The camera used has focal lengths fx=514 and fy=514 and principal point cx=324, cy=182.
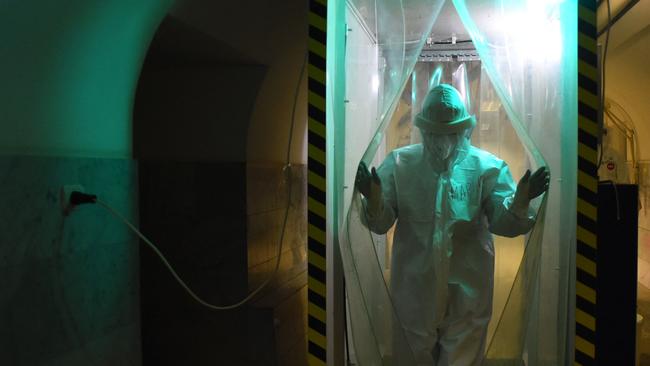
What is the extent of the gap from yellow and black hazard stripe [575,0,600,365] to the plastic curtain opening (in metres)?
0.04

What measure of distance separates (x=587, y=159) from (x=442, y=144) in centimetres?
59

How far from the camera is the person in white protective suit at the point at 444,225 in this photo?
2.20m

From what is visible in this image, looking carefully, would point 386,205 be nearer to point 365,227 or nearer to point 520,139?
point 365,227

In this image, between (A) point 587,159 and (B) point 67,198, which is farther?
(B) point 67,198

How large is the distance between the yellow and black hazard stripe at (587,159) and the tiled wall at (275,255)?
201 cm

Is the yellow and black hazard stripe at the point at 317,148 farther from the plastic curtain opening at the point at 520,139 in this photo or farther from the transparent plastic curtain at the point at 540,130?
the transparent plastic curtain at the point at 540,130

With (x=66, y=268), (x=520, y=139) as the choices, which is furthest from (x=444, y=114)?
(x=66, y=268)

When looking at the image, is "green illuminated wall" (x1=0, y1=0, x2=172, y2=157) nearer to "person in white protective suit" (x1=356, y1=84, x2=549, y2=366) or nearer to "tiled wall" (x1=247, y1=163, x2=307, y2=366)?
"tiled wall" (x1=247, y1=163, x2=307, y2=366)

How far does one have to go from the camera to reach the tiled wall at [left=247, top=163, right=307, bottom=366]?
3.57 meters

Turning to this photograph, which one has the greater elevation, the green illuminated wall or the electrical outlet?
the green illuminated wall

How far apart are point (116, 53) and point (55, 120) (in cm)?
57

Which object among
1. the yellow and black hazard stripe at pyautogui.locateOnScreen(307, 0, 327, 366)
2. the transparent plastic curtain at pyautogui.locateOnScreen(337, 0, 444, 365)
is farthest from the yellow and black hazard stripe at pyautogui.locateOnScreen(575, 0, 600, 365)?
the yellow and black hazard stripe at pyautogui.locateOnScreen(307, 0, 327, 366)

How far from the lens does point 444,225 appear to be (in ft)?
7.32

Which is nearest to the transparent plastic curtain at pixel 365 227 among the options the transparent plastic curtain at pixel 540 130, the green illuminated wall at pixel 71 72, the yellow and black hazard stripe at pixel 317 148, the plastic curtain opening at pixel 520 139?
the plastic curtain opening at pixel 520 139
